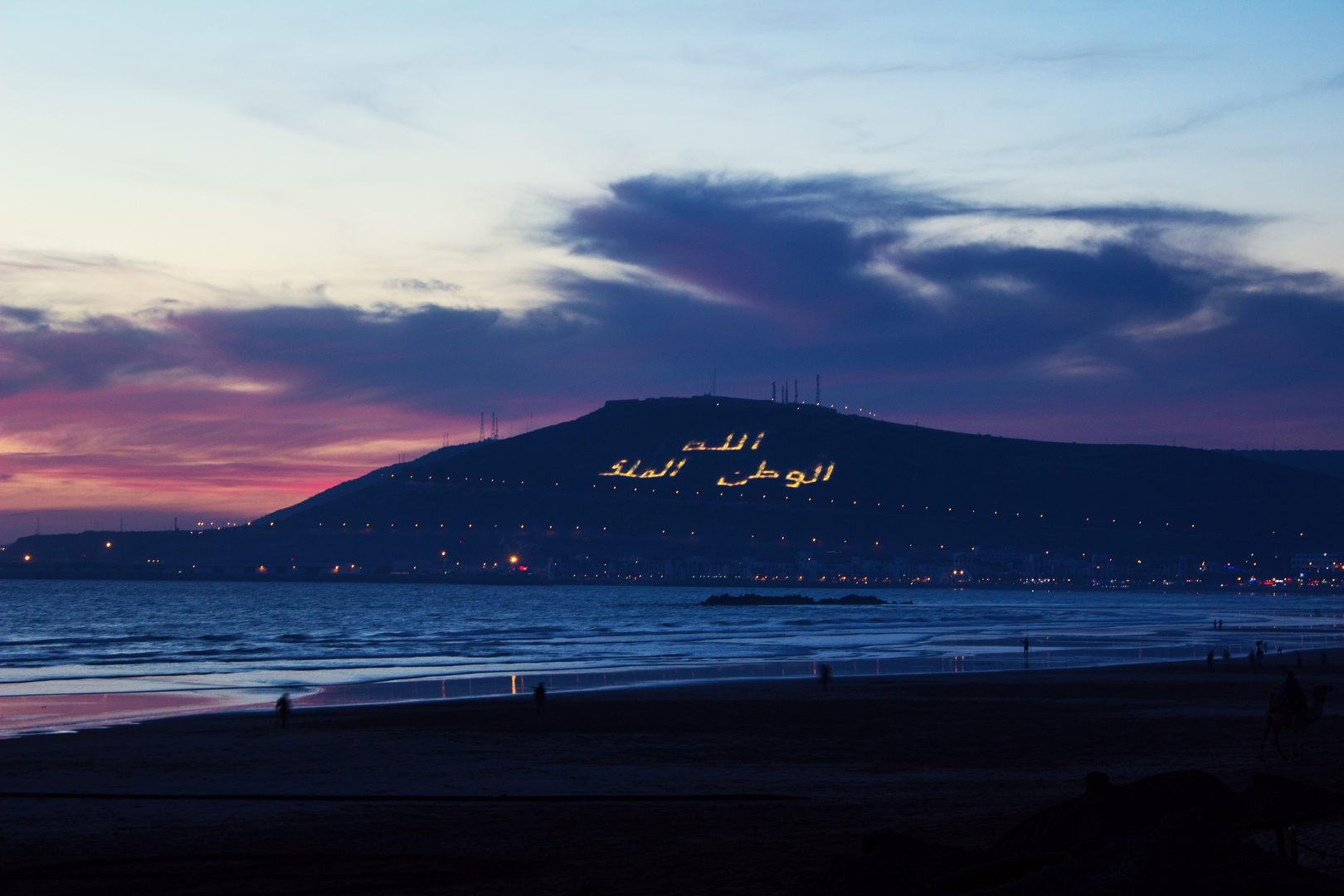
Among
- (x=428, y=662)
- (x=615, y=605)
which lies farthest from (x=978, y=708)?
(x=615, y=605)

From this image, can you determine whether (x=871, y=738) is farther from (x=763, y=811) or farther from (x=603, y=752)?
(x=763, y=811)

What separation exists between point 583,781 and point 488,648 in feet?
180

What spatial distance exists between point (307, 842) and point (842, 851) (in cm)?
740

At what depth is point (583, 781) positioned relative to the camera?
2177 centimetres

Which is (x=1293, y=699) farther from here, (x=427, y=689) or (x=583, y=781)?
(x=427, y=689)

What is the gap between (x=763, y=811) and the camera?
17.9 m

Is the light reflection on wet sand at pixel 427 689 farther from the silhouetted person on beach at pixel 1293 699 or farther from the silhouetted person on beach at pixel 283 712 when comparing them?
the silhouetted person on beach at pixel 1293 699

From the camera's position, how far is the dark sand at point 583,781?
1434cm

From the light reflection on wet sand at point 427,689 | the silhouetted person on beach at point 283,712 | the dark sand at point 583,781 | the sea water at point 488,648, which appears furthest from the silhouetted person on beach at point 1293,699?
the sea water at point 488,648

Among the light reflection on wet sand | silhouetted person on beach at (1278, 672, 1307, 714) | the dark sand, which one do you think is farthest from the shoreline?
silhouetted person on beach at (1278, 672, 1307, 714)

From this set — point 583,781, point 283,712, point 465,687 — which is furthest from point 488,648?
point 583,781

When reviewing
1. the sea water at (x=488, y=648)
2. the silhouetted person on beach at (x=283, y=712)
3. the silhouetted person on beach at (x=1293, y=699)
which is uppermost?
the silhouetted person on beach at (x=1293, y=699)

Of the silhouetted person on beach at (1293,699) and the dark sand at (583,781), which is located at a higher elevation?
the silhouetted person on beach at (1293,699)

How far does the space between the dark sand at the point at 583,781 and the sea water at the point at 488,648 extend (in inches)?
382
